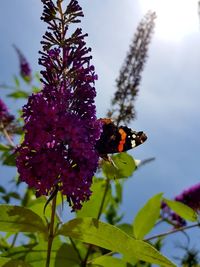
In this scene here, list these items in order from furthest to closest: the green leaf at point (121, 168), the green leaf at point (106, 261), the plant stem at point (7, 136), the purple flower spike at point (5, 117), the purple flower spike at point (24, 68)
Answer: the purple flower spike at point (24, 68), the purple flower spike at point (5, 117), the plant stem at point (7, 136), the green leaf at point (121, 168), the green leaf at point (106, 261)

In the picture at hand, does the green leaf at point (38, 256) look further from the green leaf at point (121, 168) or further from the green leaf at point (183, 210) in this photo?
the green leaf at point (183, 210)

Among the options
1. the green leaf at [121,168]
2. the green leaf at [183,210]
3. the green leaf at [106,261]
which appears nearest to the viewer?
the green leaf at [106,261]

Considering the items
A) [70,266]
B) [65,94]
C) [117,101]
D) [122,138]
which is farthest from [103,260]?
[117,101]

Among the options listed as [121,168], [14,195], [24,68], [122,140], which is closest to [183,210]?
[121,168]

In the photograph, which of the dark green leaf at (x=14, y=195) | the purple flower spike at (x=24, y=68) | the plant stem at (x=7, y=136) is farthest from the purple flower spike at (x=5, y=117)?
the purple flower spike at (x=24, y=68)

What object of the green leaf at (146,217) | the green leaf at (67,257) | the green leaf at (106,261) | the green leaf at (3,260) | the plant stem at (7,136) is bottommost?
the green leaf at (3,260)

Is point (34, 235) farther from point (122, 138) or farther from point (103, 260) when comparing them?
point (122, 138)
